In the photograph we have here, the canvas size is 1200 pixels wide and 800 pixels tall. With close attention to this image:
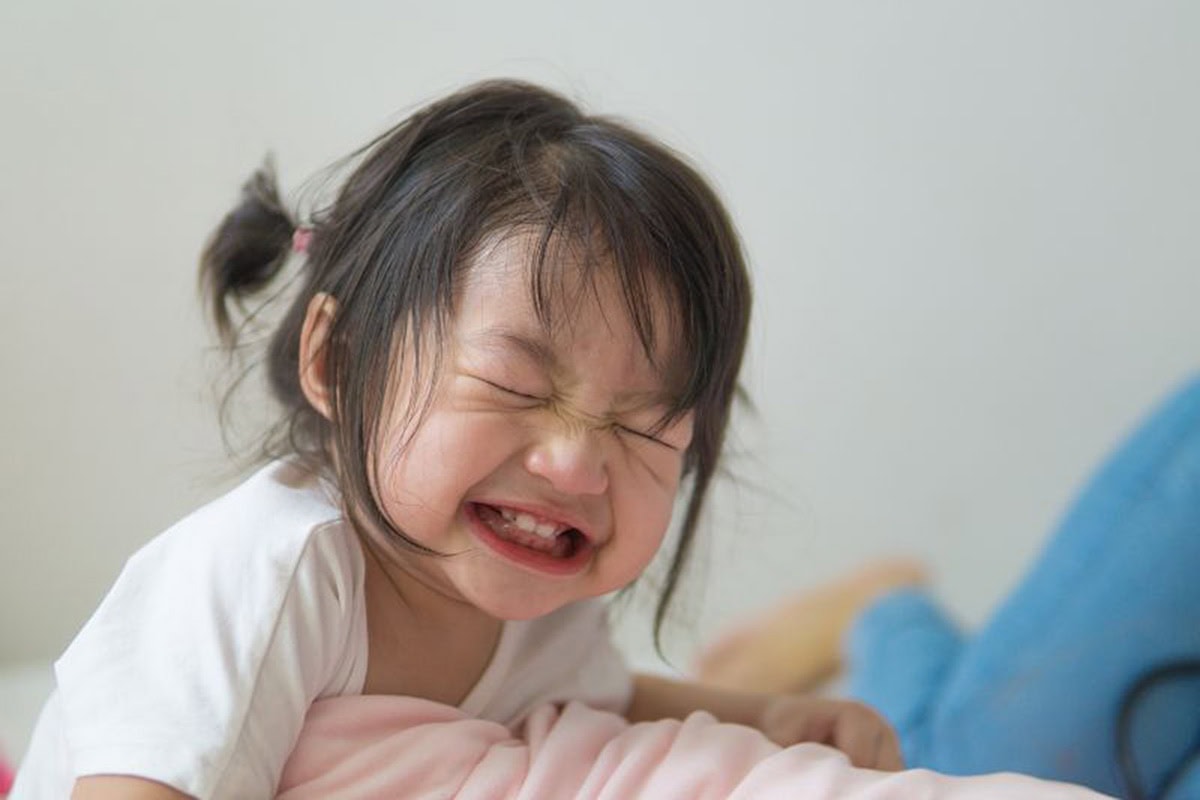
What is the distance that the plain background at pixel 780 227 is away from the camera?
0.95 m

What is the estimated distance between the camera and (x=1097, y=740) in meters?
0.90

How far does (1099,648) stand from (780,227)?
527mm

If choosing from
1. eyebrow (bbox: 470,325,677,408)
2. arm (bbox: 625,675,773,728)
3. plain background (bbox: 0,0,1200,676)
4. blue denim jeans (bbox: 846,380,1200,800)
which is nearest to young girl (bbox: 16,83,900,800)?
eyebrow (bbox: 470,325,677,408)

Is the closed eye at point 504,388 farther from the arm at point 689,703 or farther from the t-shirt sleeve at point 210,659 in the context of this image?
the arm at point 689,703

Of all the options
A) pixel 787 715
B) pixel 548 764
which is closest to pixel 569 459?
pixel 548 764

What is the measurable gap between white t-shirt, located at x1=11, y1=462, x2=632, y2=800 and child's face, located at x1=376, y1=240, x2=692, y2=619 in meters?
0.05

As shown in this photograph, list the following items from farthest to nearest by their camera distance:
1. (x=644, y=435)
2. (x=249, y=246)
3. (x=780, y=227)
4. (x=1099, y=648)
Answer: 1. (x=780, y=227)
2. (x=1099, y=648)
3. (x=249, y=246)
4. (x=644, y=435)

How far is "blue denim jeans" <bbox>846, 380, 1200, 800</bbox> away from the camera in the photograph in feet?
2.95

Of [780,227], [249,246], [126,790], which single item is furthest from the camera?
[780,227]

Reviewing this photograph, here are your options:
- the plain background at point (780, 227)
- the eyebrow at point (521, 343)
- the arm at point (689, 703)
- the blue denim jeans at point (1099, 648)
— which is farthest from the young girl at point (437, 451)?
the blue denim jeans at point (1099, 648)

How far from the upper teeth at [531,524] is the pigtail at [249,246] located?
23 centimetres

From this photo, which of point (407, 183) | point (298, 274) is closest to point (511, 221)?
point (407, 183)

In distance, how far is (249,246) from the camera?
79cm

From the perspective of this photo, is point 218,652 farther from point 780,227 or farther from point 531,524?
point 780,227
